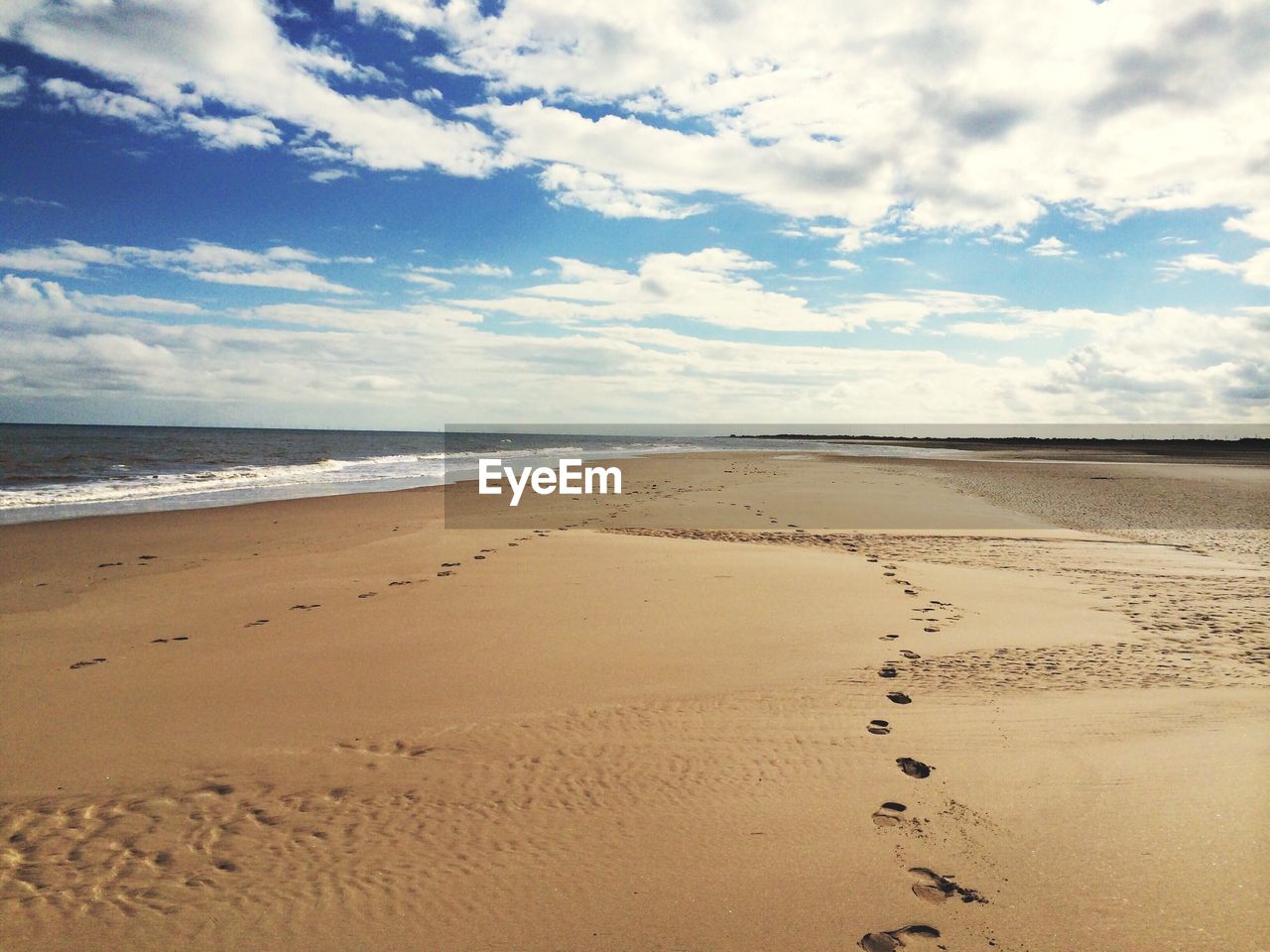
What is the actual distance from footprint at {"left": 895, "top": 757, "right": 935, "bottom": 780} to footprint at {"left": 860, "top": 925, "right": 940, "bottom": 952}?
1.24 metres

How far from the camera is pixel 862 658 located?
5.88 m

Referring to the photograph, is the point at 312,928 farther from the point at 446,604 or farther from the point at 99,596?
the point at 99,596

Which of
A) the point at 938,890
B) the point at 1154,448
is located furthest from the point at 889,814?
the point at 1154,448

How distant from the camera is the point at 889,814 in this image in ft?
11.6

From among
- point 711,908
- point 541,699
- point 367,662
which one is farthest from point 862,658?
point 367,662

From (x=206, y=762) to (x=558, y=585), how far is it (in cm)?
480

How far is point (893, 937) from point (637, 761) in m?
1.70

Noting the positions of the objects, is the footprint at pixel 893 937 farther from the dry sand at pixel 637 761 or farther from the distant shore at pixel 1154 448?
the distant shore at pixel 1154 448

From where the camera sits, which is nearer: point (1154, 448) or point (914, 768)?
point (914, 768)

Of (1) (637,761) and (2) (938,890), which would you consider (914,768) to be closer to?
(2) (938,890)

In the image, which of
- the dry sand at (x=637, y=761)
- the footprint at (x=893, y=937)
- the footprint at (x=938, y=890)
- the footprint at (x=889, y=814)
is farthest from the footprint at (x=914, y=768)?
the footprint at (x=893, y=937)

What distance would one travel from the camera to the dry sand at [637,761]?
9.39 ft

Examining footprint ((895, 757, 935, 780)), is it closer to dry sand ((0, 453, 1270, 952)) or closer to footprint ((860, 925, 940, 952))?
dry sand ((0, 453, 1270, 952))

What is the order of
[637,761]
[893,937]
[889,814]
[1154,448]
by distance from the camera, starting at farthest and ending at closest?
1. [1154,448]
2. [637,761]
3. [889,814]
4. [893,937]
